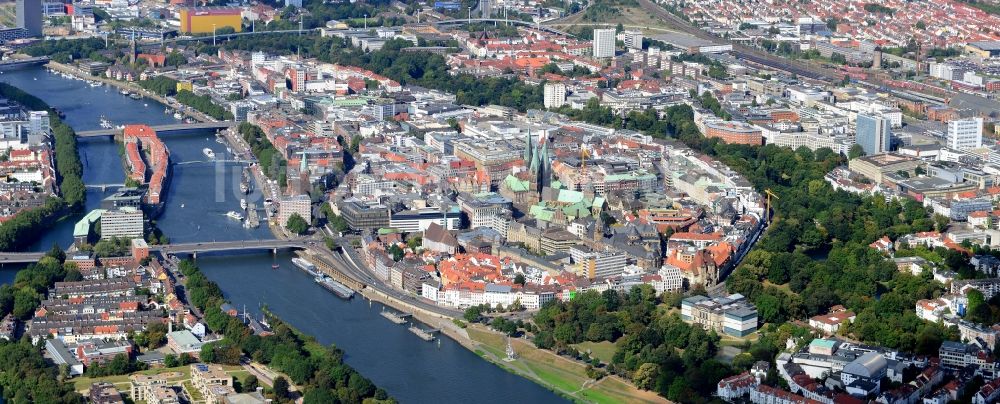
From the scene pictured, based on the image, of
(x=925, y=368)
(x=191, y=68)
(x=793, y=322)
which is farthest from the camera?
(x=191, y=68)

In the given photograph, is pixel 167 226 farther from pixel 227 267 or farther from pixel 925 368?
pixel 925 368

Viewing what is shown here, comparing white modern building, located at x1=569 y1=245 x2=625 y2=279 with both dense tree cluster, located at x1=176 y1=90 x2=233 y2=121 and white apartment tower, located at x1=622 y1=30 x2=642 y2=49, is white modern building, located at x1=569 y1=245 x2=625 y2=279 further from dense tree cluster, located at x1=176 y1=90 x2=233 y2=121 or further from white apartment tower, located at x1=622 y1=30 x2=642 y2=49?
white apartment tower, located at x1=622 y1=30 x2=642 y2=49

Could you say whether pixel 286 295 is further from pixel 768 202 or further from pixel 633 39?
pixel 633 39

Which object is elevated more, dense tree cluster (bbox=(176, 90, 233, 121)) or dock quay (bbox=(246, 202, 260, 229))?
dense tree cluster (bbox=(176, 90, 233, 121))

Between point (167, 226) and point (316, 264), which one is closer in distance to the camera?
point (316, 264)

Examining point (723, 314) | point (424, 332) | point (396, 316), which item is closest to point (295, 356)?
point (424, 332)

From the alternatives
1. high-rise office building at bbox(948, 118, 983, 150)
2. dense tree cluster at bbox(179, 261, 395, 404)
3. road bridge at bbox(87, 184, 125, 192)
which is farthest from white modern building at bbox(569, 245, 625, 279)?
high-rise office building at bbox(948, 118, 983, 150)

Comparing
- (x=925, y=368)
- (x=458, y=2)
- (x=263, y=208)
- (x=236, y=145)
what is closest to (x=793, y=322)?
(x=925, y=368)
